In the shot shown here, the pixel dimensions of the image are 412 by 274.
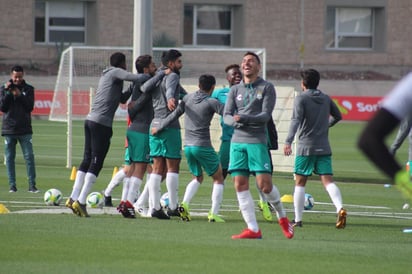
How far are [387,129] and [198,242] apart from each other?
21.5 ft

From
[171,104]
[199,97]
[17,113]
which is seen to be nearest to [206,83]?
Answer: [199,97]

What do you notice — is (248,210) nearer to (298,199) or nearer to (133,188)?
(298,199)

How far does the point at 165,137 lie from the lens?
14008mm

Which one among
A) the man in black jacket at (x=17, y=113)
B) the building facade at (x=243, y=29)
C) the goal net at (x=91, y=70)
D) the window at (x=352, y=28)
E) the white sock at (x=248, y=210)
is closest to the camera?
the white sock at (x=248, y=210)

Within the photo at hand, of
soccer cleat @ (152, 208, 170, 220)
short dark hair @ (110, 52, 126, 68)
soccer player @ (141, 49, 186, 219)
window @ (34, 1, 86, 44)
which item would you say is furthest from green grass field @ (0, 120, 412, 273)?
window @ (34, 1, 86, 44)

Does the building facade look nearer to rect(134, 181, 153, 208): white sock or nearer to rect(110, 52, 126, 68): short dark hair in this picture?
rect(134, 181, 153, 208): white sock

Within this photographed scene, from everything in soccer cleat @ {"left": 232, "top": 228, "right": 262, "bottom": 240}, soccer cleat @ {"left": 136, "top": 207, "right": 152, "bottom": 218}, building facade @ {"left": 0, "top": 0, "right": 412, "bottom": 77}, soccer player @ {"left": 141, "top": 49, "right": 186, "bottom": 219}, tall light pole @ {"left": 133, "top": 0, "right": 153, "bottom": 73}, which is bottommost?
soccer cleat @ {"left": 136, "top": 207, "right": 152, "bottom": 218}

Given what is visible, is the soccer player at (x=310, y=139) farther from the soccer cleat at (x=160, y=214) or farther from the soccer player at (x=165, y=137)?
the soccer cleat at (x=160, y=214)

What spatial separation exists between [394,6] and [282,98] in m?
37.8

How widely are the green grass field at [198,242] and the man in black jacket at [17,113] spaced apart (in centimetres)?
59

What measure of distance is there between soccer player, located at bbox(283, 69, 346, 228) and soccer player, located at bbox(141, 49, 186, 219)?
1.46 metres

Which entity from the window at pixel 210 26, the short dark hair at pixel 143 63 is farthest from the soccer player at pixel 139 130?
the window at pixel 210 26

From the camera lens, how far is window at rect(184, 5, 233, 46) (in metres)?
58.7

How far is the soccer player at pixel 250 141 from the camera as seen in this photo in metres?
11.9
